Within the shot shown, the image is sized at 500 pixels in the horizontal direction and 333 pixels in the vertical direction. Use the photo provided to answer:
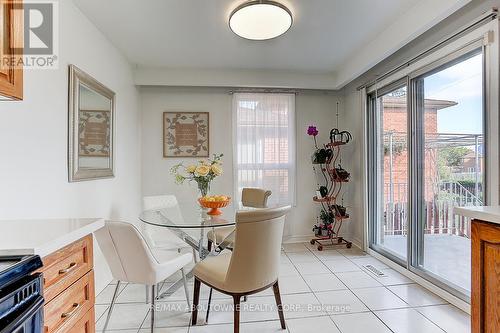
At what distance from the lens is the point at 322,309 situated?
2.20 metres

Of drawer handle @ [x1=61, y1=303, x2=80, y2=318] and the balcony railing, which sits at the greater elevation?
the balcony railing

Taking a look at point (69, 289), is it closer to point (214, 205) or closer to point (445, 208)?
point (214, 205)

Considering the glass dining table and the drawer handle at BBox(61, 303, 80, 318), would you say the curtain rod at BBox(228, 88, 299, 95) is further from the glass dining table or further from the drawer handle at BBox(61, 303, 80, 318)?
the drawer handle at BBox(61, 303, 80, 318)

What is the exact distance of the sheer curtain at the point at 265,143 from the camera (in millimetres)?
3883

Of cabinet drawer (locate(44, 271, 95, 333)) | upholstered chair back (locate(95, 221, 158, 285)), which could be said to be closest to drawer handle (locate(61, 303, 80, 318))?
cabinet drawer (locate(44, 271, 95, 333))

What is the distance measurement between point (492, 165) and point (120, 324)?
2962mm

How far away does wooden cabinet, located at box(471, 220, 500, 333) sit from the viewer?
1198 millimetres

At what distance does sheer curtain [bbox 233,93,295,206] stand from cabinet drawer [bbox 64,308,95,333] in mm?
2650

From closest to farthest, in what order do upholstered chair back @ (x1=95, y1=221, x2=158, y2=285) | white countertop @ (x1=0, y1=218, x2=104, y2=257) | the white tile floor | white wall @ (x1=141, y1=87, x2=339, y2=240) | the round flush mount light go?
white countertop @ (x1=0, y1=218, x2=104, y2=257) → upholstered chair back @ (x1=95, y1=221, x2=158, y2=285) → the white tile floor → the round flush mount light → white wall @ (x1=141, y1=87, x2=339, y2=240)

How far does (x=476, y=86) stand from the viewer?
2.08m

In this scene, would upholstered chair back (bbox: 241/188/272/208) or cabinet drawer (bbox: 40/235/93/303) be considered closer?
cabinet drawer (bbox: 40/235/93/303)

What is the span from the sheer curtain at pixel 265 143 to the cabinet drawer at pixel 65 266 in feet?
8.77

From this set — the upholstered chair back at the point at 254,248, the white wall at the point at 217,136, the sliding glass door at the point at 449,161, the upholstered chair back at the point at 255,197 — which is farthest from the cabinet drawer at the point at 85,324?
the sliding glass door at the point at 449,161

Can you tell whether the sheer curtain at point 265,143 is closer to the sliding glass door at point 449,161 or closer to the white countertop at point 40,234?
the sliding glass door at point 449,161
